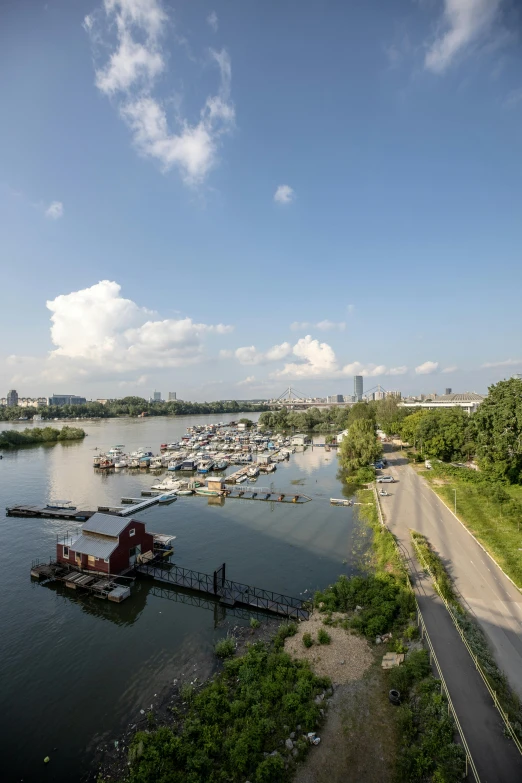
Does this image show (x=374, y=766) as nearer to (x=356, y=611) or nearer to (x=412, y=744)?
(x=412, y=744)

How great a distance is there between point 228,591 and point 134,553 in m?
6.28

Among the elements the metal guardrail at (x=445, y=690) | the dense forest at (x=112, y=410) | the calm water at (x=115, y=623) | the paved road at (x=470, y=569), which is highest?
the dense forest at (x=112, y=410)

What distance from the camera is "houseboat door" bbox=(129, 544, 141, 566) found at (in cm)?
2184

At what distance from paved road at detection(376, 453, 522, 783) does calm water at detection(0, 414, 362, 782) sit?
4.95 metres

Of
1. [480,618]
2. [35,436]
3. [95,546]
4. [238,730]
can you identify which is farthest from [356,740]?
[35,436]

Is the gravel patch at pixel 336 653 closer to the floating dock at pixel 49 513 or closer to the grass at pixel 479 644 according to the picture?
the grass at pixel 479 644

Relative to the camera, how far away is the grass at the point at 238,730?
9516 mm

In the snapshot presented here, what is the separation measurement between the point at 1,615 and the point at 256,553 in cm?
1310

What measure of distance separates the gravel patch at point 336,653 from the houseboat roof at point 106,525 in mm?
10830

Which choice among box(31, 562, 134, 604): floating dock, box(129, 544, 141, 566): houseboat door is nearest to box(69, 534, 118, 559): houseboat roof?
box(31, 562, 134, 604): floating dock

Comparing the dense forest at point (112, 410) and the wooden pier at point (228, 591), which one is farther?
the dense forest at point (112, 410)

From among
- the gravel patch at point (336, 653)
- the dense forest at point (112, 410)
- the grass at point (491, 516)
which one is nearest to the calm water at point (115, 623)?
the gravel patch at point (336, 653)

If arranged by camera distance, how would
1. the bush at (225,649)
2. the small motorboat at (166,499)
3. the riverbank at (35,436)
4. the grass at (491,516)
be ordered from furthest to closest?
the riverbank at (35,436), the small motorboat at (166,499), the grass at (491,516), the bush at (225,649)

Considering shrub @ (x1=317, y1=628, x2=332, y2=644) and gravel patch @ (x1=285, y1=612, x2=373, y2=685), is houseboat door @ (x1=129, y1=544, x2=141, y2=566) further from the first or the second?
shrub @ (x1=317, y1=628, x2=332, y2=644)
